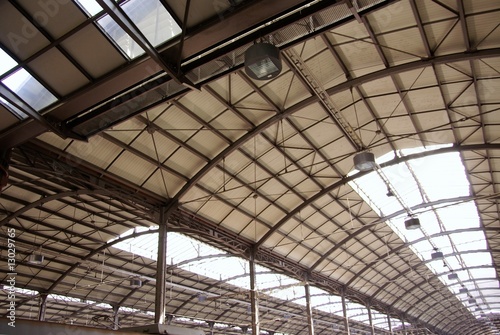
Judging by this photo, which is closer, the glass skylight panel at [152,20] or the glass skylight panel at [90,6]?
the glass skylight panel at [90,6]

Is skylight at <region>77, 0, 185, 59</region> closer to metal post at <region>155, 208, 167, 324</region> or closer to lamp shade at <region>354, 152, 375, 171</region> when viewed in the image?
lamp shade at <region>354, 152, 375, 171</region>

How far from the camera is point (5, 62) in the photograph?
12328 mm

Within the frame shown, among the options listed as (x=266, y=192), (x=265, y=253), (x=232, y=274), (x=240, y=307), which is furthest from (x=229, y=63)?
(x=240, y=307)

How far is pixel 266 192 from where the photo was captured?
27.8m

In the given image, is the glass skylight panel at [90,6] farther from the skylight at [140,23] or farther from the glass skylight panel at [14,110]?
the glass skylight panel at [14,110]

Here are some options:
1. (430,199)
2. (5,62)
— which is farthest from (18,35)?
(430,199)

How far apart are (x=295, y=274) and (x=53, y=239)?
2053 cm

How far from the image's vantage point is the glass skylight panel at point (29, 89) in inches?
506

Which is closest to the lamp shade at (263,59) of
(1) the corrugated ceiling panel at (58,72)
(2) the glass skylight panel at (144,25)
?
(2) the glass skylight panel at (144,25)

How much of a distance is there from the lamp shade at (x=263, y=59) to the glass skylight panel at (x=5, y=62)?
7.39 m

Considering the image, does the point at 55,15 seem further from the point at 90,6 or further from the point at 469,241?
the point at 469,241

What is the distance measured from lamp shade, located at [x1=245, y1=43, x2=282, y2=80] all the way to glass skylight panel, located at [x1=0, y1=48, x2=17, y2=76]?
7.39 meters

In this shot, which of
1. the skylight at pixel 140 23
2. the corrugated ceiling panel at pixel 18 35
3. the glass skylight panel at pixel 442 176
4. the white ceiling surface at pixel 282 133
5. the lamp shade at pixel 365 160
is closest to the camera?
the corrugated ceiling panel at pixel 18 35

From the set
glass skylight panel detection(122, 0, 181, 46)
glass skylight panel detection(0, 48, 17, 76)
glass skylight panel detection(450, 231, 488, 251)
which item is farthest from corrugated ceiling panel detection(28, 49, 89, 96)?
glass skylight panel detection(450, 231, 488, 251)
